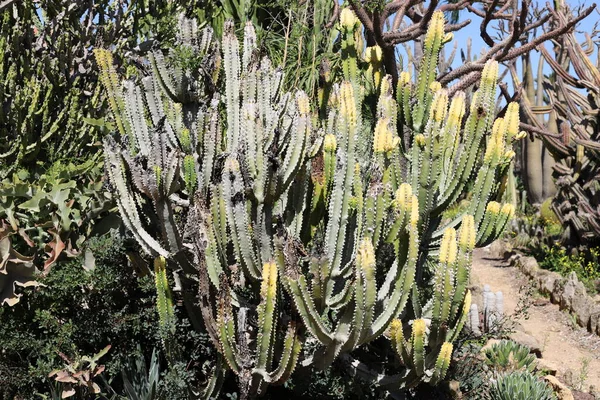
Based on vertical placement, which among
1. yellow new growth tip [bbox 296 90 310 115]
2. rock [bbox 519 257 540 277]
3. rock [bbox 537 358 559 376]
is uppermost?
yellow new growth tip [bbox 296 90 310 115]

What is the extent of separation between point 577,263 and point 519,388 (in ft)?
17.4

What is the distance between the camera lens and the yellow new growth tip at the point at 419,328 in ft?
13.2

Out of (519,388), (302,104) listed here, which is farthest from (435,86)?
(519,388)

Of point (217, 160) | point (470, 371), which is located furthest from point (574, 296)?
point (217, 160)

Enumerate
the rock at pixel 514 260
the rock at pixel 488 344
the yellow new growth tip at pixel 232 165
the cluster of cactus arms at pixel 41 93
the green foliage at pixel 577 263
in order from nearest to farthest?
the yellow new growth tip at pixel 232 165, the cluster of cactus arms at pixel 41 93, the rock at pixel 488 344, the green foliage at pixel 577 263, the rock at pixel 514 260

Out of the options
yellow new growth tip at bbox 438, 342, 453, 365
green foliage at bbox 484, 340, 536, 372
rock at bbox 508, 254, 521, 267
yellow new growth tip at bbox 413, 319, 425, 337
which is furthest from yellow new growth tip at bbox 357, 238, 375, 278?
rock at bbox 508, 254, 521, 267

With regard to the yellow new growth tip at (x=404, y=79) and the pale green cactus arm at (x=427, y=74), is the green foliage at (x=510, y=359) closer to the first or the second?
the pale green cactus arm at (x=427, y=74)

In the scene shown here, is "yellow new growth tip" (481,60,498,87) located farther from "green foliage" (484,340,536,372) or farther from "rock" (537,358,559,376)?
"rock" (537,358,559,376)

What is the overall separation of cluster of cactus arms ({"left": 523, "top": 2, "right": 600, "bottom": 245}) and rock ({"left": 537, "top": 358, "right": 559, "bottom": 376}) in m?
3.45

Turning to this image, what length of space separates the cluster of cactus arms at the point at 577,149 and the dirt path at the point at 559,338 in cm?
116

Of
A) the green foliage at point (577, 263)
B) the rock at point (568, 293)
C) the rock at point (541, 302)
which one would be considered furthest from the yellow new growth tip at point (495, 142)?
the green foliage at point (577, 263)

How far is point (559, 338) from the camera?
25.8 feet

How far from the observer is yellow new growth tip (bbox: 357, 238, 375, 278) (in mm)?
3736

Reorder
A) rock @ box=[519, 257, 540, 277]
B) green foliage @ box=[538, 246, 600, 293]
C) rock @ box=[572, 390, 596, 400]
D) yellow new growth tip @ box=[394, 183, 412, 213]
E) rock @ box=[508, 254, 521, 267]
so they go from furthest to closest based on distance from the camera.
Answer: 1. rock @ box=[508, 254, 521, 267]
2. rock @ box=[519, 257, 540, 277]
3. green foliage @ box=[538, 246, 600, 293]
4. rock @ box=[572, 390, 596, 400]
5. yellow new growth tip @ box=[394, 183, 412, 213]
